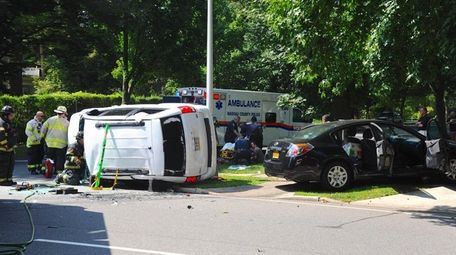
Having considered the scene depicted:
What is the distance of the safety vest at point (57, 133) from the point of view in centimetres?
1497

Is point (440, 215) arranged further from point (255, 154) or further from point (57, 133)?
point (57, 133)

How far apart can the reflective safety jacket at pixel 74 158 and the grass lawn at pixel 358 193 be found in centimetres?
516

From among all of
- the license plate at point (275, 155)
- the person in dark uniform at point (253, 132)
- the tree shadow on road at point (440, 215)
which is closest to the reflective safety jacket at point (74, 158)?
the license plate at point (275, 155)

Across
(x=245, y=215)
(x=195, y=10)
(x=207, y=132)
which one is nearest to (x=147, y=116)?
(x=207, y=132)

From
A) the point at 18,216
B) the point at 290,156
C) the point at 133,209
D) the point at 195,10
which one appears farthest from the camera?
the point at 195,10

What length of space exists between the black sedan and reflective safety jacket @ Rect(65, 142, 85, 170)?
441 cm

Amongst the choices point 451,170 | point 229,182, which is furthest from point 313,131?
point 451,170

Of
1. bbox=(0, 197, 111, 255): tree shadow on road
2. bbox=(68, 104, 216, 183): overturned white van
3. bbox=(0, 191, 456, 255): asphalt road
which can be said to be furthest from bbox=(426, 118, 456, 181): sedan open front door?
bbox=(0, 197, 111, 255): tree shadow on road

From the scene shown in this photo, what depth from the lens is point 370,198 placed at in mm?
11211

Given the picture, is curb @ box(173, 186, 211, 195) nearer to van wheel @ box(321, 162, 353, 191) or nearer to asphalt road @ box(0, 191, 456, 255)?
asphalt road @ box(0, 191, 456, 255)

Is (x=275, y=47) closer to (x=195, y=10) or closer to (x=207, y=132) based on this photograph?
(x=195, y=10)

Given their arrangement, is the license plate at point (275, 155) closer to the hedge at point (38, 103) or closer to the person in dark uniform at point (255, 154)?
the person in dark uniform at point (255, 154)

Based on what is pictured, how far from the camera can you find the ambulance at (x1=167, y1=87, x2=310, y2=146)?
68.3 feet

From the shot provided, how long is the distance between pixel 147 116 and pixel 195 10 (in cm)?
1383
